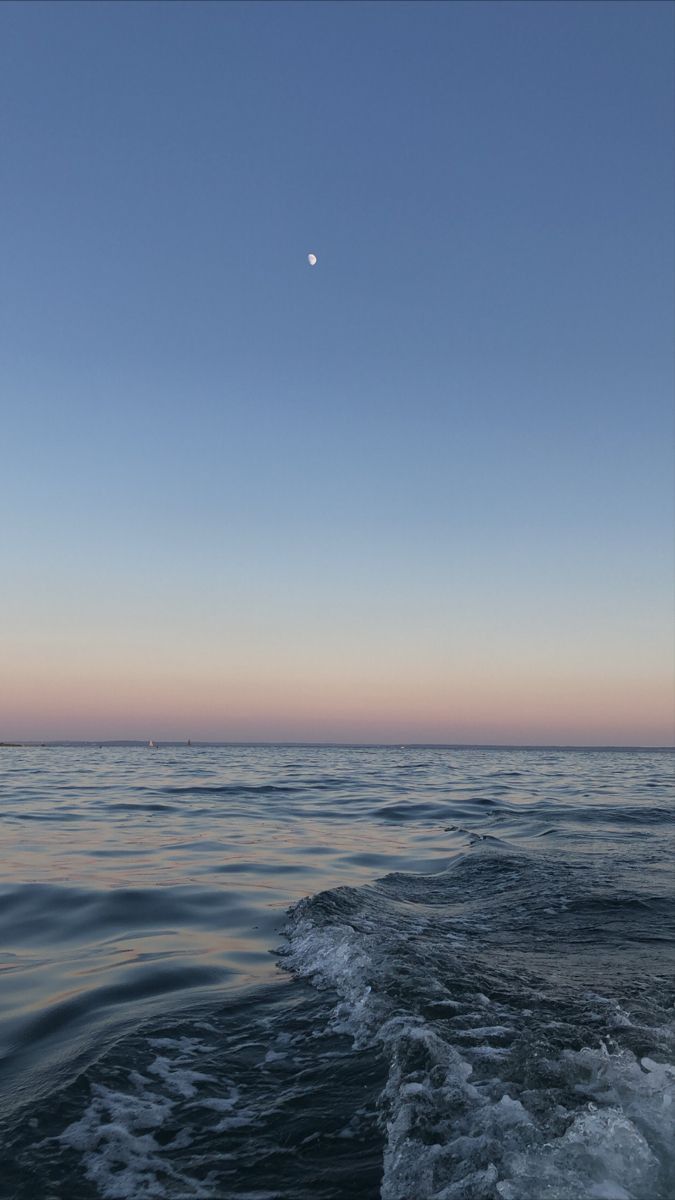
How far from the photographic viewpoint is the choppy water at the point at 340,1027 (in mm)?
3232

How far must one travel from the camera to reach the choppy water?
323 cm

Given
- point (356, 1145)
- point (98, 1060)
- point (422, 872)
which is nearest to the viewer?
point (356, 1145)

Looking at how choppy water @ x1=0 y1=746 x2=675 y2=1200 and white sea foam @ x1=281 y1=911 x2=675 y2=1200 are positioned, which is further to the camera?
choppy water @ x1=0 y1=746 x2=675 y2=1200

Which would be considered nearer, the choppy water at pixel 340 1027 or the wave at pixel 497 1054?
the wave at pixel 497 1054

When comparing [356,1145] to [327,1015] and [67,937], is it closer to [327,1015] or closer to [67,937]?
[327,1015]

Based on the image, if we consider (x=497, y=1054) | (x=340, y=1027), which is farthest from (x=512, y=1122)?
(x=340, y=1027)

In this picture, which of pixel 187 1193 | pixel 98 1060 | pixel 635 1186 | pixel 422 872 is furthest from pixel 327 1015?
pixel 422 872

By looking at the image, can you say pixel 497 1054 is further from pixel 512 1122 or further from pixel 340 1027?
pixel 340 1027

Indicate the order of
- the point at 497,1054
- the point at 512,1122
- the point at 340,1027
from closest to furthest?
the point at 512,1122, the point at 497,1054, the point at 340,1027

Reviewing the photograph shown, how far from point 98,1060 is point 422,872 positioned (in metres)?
7.28

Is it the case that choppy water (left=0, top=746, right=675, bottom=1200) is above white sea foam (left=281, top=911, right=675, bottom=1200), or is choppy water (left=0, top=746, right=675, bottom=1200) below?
below

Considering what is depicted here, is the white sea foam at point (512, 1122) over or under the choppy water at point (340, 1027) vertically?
over

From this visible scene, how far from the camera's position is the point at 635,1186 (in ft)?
9.50

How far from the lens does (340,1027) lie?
193 inches
